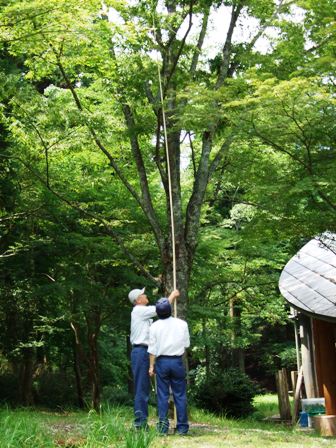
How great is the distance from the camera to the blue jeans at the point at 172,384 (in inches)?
256

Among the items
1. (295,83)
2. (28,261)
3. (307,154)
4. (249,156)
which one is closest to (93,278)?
(28,261)

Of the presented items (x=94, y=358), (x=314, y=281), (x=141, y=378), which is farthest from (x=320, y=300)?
(x=94, y=358)

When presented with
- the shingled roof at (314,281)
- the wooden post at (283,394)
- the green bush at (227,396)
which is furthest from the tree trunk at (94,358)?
the shingled roof at (314,281)

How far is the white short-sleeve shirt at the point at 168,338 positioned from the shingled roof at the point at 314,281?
3.34 meters

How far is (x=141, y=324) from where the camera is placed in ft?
22.6

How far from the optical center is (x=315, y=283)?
1111cm

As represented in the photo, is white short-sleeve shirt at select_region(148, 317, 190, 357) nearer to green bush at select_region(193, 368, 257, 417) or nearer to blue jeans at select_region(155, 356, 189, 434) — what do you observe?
blue jeans at select_region(155, 356, 189, 434)

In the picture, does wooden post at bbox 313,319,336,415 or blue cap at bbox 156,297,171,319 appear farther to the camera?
wooden post at bbox 313,319,336,415

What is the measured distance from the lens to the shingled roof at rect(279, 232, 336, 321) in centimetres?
966

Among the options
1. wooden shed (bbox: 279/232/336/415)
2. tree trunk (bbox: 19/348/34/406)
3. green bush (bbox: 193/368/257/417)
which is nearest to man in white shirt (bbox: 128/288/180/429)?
wooden shed (bbox: 279/232/336/415)

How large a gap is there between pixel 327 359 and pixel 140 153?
5029mm

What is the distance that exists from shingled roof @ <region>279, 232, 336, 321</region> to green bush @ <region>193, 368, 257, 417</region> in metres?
4.13

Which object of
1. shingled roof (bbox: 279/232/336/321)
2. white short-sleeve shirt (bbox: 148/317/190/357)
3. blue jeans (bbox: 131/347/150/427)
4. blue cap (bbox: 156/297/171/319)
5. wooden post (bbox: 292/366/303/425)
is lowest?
wooden post (bbox: 292/366/303/425)

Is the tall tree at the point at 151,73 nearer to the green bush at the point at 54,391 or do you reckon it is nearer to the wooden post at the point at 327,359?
the wooden post at the point at 327,359
